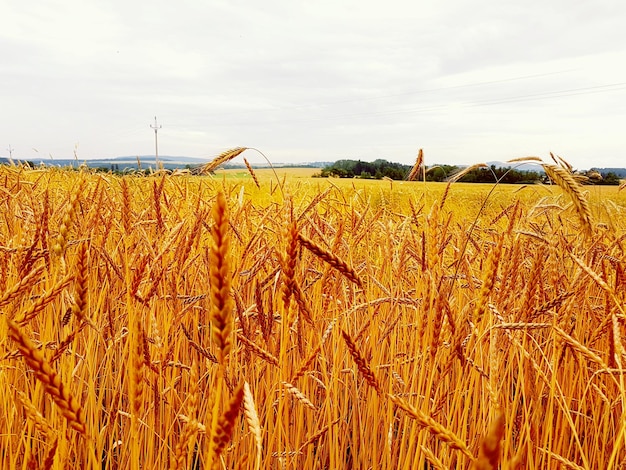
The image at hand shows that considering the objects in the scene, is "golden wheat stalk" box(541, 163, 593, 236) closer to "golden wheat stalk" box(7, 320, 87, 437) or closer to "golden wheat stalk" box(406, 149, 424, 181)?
"golden wheat stalk" box(406, 149, 424, 181)

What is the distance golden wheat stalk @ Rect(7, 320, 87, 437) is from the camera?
45 centimetres

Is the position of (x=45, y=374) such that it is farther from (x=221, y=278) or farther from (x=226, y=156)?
(x=226, y=156)

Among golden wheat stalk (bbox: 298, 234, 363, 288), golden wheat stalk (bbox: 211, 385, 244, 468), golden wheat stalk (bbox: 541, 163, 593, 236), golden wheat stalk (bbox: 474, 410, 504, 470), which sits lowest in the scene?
golden wheat stalk (bbox: 211, 385, 244, 468)

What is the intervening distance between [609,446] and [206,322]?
158 cm

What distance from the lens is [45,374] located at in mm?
457

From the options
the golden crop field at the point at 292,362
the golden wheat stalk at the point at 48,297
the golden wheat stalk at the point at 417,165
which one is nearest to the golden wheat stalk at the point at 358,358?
the golden crop field at the point at 292,362

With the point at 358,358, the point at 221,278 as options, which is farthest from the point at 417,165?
the point at 221,278

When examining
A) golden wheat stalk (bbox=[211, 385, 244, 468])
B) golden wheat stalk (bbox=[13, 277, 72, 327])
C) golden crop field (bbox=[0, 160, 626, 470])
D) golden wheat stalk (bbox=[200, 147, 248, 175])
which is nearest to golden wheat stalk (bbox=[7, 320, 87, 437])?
golden crop field (bbox=[0, 160, 626, 470])

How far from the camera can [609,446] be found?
1.69 meters

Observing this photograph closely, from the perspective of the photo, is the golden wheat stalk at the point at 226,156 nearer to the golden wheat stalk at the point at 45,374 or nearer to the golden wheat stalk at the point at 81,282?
the golden wheat stalk at the point at 81,282

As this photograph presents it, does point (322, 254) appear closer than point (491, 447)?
No

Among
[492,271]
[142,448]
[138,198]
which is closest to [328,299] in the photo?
[142,448]

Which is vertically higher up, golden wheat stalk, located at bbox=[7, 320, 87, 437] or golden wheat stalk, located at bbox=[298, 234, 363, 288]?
golden wheat stalk, located at bbox=[298, 234, 363, 288]

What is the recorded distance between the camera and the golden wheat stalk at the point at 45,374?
446mm
